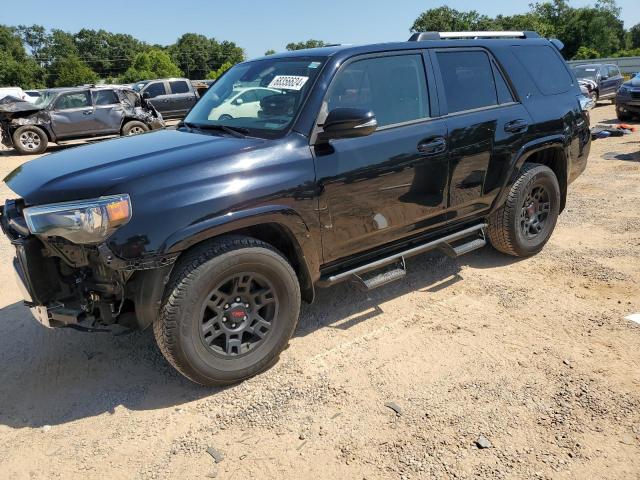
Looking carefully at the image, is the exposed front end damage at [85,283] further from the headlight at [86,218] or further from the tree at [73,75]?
the tree at [73,75]

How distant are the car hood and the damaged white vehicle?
40.2 feet

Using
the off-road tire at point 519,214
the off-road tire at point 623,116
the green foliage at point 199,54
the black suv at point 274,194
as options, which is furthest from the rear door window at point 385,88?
the green foliage at point 199,54

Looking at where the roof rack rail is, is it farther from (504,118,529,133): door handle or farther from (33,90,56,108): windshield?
(33,90,56,108): windshield

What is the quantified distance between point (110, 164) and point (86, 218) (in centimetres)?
47

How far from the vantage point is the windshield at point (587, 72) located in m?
19.5

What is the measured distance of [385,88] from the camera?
3.63 metres

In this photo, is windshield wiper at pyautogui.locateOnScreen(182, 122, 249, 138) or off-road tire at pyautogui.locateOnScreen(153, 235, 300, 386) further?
windshield wiper at pyautogui.locateOnScreen(182, 122, 249, 138)

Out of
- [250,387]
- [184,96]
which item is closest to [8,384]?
[250,387]

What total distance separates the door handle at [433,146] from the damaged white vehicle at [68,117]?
41.4 ft

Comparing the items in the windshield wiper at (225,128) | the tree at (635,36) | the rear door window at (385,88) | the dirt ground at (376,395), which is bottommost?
the dirt ground at (376,395)

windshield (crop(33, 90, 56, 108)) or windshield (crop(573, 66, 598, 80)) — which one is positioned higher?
windshield (crop(33, 90, 56, 108))

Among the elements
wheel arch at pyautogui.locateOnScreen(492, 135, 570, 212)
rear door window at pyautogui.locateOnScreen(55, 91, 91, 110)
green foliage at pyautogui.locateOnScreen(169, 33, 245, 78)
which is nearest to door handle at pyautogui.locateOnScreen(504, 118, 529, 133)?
wheel arch at pyautogui.locateOnScreen(492, 135, 570, 212)

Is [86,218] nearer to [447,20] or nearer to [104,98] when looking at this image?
[104,98]

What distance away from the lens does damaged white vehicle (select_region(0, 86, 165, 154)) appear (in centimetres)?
1451
